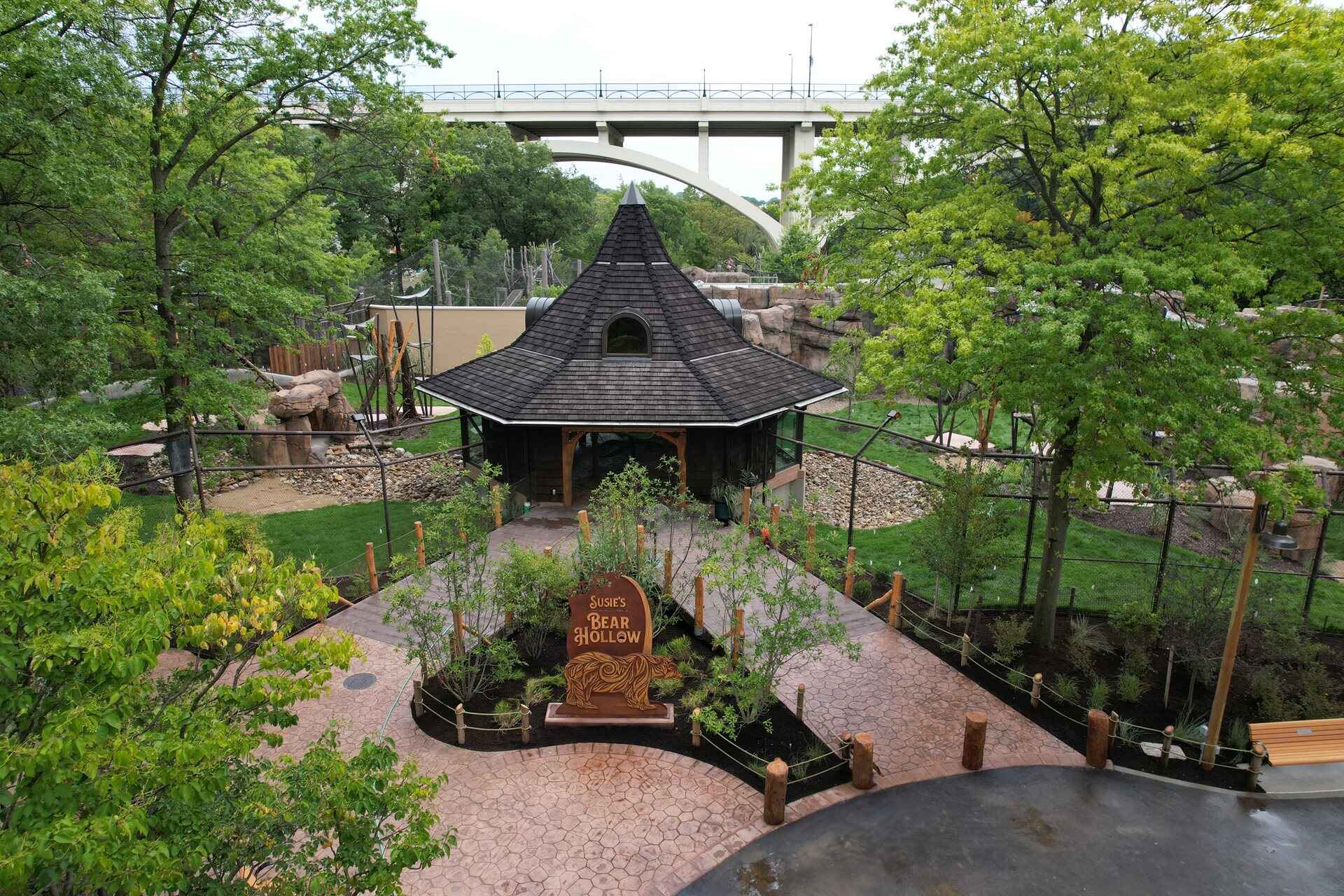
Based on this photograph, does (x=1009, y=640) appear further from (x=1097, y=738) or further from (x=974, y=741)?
(x=974, y=741)

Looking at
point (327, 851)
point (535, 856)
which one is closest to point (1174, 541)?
point (535, 856)

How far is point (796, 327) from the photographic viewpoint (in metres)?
38.8

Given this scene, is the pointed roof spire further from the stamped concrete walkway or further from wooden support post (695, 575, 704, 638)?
the stamped concrete walkway

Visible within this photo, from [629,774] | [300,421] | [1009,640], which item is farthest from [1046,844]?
[300,421]

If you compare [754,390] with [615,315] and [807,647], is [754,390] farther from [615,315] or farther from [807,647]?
[807,647]

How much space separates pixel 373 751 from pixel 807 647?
19.2ft

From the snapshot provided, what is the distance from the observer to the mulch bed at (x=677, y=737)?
1047 centimetres

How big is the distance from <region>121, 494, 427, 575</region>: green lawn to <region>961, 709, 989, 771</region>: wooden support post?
427 inches

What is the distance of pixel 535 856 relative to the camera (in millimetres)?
9055

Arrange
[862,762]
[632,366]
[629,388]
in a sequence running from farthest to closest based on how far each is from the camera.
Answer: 1. [632,366]
2. [629,388]
3. [862,762]

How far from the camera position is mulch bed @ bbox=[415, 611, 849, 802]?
34.3 ft

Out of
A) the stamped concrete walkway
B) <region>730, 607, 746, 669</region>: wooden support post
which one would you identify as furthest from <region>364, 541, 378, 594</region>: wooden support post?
<region>730, 607, 746, 669</region>: wooden support post

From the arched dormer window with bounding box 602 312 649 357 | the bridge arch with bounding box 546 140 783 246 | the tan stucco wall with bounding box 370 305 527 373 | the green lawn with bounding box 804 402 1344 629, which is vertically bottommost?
the green lawn with bounding box 804 402 1344 629

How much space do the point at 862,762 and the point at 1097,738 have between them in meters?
3.05
